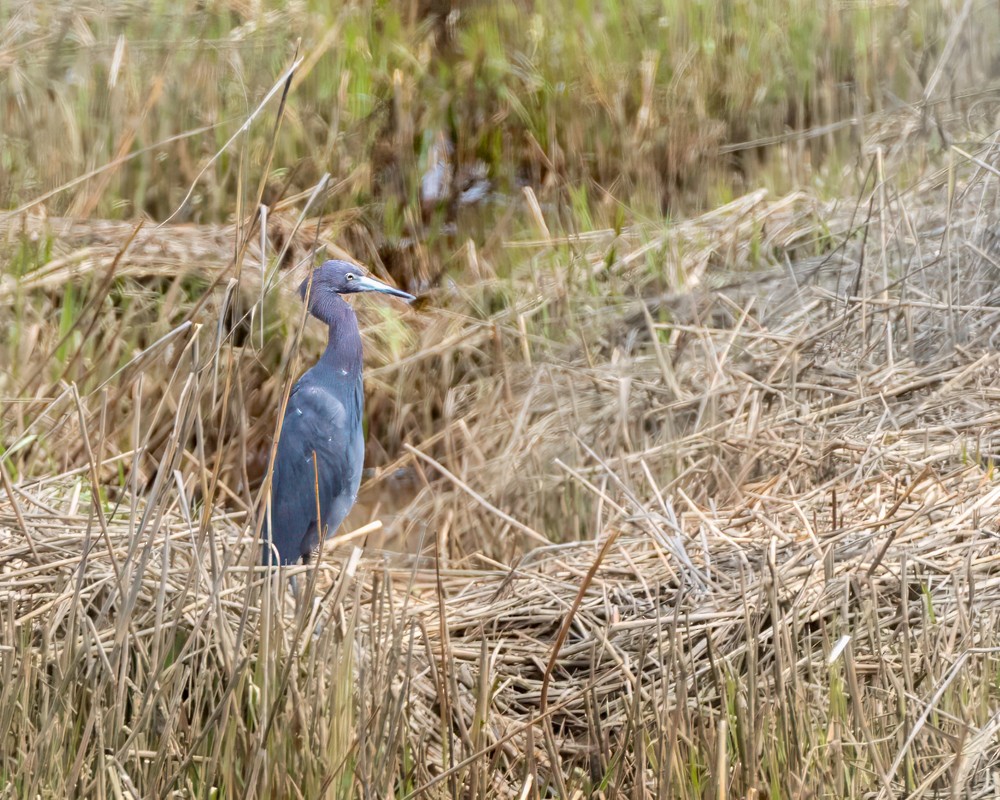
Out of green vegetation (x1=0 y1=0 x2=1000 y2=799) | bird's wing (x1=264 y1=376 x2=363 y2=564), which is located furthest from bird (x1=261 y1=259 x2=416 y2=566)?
green vegetation (x1=0 y1=0 x2=1000 y2=799)

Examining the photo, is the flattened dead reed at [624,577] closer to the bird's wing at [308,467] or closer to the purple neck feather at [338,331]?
A: the bird's wing at [308,467]

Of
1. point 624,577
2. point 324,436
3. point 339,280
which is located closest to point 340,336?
point 339,280

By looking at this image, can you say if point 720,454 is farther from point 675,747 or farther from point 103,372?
point 103,372

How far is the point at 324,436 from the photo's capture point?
9.62ft

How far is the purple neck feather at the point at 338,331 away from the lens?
118 inches

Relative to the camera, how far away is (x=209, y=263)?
3.68 m

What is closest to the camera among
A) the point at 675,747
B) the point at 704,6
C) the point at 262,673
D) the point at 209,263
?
the point at 262,673

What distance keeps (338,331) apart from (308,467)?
33cm

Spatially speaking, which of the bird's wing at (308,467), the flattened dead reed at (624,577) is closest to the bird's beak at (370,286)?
the bird's wing at (308,467)

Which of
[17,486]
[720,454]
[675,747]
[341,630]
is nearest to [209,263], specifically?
[17,486]

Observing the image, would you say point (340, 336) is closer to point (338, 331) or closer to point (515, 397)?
point (338, 331)

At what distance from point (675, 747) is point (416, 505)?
1855 millimetres

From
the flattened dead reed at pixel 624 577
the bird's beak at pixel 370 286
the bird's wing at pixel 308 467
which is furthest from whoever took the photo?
the bird's wing at pixel 308 467

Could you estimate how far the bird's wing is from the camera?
9.56 feet
